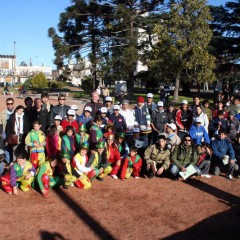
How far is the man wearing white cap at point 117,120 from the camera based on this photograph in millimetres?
7934

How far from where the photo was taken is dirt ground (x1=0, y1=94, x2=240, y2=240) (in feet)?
15.4

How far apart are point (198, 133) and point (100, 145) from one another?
93.6 inches

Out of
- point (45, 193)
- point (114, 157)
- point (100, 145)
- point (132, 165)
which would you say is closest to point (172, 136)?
point (132, 165)

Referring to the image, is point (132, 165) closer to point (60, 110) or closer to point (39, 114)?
point (60, 110)

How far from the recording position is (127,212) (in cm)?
541

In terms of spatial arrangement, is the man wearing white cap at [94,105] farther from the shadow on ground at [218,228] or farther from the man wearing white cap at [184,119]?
the shadow on ground at [218,228]

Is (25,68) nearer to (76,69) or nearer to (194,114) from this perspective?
(76,69)

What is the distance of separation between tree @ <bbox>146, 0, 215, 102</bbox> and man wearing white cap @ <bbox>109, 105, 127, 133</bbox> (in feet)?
46.5

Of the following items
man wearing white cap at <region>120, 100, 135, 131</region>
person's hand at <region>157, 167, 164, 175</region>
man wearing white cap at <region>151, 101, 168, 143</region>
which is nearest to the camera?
person's hand at <region>157, 167, 164, 175</region>

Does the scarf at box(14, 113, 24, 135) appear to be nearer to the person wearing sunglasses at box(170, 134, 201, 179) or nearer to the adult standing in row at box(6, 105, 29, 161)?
the adult standing in row at box(6, 105, 29, 161)

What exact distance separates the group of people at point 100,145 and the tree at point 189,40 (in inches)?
524

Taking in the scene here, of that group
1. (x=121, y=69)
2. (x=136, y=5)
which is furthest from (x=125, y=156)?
(x=136, y=5)

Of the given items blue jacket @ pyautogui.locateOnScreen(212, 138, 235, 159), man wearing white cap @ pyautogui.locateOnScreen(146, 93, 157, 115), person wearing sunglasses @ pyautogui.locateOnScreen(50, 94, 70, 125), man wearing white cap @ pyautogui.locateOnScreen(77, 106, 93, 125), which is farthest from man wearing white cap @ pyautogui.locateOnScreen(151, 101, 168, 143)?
person wearing sunglasses @ pyautogui.locateOnScreen(50, 94, 70, 125)

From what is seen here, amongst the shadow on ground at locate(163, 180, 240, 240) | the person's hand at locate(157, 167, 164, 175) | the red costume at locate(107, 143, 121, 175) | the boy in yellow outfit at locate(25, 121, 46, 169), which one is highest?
the boy in yellow outfit at locate(25, 121, 46, 169)
